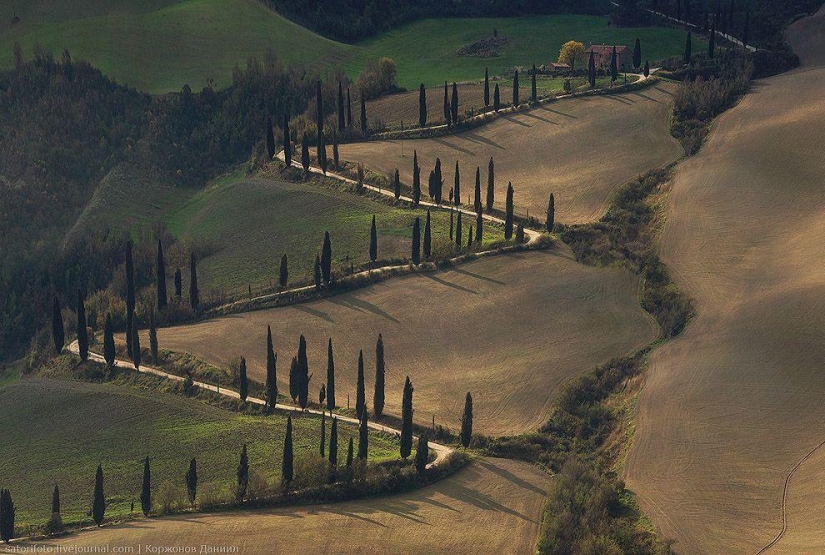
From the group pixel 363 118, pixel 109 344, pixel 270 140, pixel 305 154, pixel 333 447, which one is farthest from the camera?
pixel 363 118

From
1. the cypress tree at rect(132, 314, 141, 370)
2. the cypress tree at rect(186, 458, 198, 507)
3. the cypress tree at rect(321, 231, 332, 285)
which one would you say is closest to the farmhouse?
the cypress tree at rect(321, 231, 332, 285)

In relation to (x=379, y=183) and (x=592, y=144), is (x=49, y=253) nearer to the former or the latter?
(x=379, y=183)

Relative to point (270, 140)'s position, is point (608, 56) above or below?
above

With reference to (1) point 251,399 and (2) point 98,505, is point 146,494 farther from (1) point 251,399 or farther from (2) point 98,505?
(1) point 251,399

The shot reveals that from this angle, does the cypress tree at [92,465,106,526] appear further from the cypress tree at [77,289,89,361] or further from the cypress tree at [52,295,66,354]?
the cypress tree at [52,295,66,354]

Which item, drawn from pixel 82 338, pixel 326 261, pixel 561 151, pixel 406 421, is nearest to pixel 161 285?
pixel 82 338

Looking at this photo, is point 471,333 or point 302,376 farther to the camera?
point 471,333

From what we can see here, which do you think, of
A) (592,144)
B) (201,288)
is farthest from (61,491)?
(592,144)

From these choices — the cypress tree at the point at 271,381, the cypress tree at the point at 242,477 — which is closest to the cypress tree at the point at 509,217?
the cypress tree at the point at 271,381
